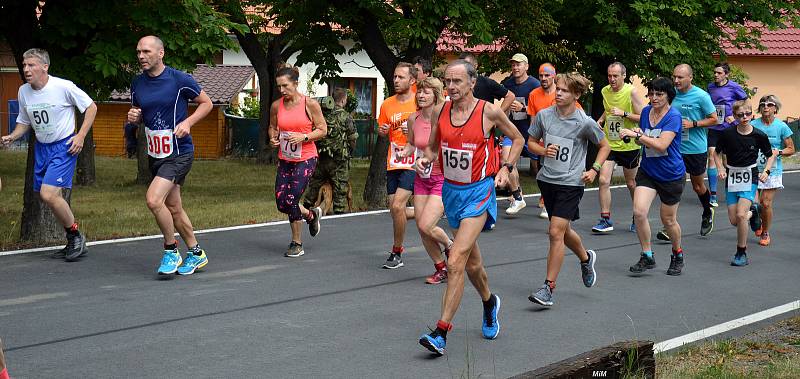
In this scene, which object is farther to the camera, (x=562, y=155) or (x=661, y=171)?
(x=661, y=171)

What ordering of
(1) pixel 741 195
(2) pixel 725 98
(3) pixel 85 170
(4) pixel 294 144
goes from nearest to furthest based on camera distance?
(4) pixel 294 144 → (1) pixel 741 195 → (2) pixel 725 98 → (3) pixel 85 170

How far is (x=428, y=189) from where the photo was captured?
9383 millimetres

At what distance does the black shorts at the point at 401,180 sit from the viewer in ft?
34.3

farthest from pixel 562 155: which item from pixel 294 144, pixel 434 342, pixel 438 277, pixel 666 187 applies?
pixel 294 144

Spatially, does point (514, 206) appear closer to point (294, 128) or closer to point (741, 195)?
point (741, 195)

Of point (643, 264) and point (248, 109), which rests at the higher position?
point (643, 264)

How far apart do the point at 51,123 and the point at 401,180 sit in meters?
3.19

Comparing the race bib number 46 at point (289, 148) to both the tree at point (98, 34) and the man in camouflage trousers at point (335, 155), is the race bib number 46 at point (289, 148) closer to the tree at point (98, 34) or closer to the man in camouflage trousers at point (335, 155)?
the tree at point (98, 34)

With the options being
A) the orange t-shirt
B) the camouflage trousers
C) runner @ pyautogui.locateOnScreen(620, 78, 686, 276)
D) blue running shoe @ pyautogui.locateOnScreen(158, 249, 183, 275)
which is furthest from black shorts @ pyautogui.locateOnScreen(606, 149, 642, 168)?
blue running shoe @ pyautogui.locateOnScreen(158, 249, 183, 275)

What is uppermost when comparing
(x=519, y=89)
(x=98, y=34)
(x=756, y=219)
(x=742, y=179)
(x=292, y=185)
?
(x=98, y=34)

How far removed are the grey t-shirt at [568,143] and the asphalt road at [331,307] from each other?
102cm

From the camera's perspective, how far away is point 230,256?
11.3 m

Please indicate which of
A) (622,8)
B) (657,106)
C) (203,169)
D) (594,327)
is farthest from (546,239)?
(203,169)

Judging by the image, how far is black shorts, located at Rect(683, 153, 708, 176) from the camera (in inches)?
516
